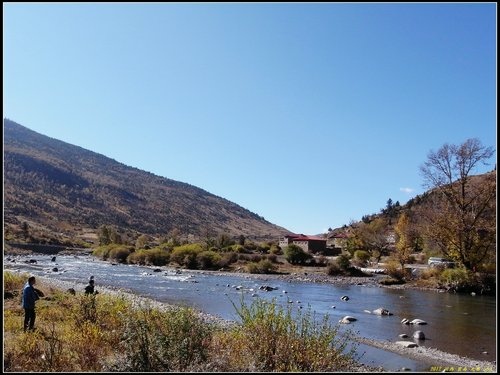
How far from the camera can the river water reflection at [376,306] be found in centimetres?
1856

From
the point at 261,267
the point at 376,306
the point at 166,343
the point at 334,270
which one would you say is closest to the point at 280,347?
the point at 166,343

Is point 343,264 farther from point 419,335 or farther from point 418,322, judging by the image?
point 419,335

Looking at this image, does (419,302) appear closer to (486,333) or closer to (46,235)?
(486,333)

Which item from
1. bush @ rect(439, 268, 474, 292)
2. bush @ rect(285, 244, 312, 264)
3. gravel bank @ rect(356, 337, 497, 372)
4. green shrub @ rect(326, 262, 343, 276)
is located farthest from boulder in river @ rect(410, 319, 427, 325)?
bush @ rect(285, 244, 312, 264)

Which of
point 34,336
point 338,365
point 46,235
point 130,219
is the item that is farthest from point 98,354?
point 130,219

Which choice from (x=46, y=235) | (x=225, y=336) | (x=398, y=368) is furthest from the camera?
(x=46, y=235)

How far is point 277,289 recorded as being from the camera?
125ft

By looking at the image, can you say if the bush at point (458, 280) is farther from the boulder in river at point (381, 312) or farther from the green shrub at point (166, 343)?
the green shrub at point (166, 343)

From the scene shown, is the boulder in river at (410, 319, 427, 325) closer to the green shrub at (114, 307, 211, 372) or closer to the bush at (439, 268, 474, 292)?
the green shrub at (114, 307, 211, 372)

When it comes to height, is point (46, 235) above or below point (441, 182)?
below

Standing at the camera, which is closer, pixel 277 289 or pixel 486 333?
pixel 486 333

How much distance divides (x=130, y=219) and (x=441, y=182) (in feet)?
484

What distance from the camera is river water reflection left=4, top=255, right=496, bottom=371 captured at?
1856 cm

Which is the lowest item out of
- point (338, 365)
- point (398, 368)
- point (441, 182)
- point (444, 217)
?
point (398, 368)
